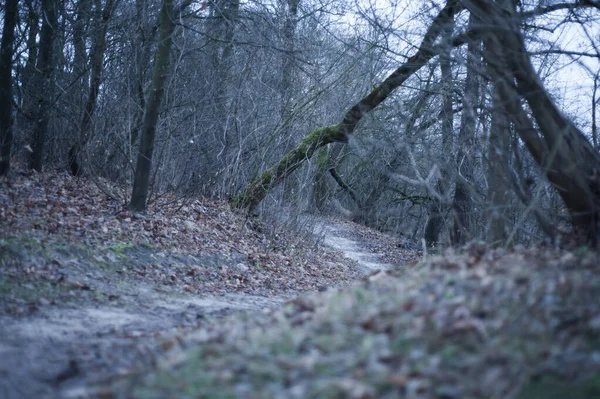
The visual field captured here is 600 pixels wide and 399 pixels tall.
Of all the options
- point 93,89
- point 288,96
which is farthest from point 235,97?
point 93,89

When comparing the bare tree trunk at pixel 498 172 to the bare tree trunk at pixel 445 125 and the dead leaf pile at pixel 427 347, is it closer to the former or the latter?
the bare tree trunk at pixel 445 125

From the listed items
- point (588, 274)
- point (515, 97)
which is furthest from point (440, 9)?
point (588, 274)

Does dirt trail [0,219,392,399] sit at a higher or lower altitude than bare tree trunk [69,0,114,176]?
lower

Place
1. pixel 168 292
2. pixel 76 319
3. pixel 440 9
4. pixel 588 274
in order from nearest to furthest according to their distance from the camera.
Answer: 1. pixel 588 274
2. pixel 76 319
3. pixel 168 292
4. pixel 440 9

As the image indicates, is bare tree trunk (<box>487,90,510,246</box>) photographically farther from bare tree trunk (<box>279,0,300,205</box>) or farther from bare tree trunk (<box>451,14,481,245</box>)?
bare tree trunk (<box>279,0,300,205</box>)

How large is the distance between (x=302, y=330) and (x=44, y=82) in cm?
1248

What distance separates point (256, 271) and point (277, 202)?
4144 millimetres

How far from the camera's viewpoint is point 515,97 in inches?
277

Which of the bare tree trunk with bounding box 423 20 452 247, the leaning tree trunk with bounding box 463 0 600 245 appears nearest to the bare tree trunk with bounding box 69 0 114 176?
the bare tree trunk with bounding box 423 20 452 247

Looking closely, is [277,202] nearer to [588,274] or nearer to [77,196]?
[77,196]

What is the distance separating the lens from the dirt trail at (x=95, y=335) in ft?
14.9

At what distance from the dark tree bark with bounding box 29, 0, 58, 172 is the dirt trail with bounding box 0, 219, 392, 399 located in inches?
275

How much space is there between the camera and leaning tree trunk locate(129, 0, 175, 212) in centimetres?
1161

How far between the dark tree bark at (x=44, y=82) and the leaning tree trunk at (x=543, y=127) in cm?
977
